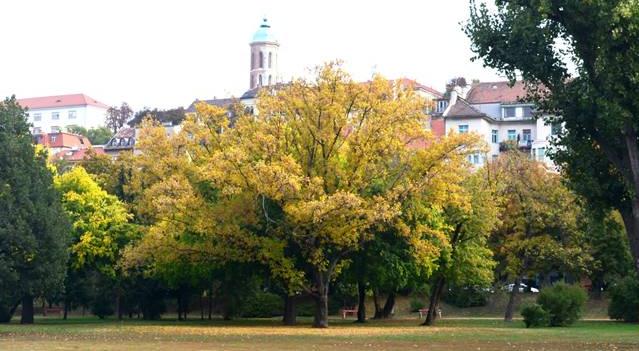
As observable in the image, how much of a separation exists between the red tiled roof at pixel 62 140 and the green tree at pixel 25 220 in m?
111

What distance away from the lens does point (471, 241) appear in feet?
201

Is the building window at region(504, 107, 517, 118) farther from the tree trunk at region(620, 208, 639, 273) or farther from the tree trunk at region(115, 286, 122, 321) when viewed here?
the tree trunk at region(620, 208, 639, 273)

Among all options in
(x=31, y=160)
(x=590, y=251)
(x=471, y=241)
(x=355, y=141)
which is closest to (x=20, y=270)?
(x=31, y=160)

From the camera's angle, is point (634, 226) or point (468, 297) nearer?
point (634, 226)

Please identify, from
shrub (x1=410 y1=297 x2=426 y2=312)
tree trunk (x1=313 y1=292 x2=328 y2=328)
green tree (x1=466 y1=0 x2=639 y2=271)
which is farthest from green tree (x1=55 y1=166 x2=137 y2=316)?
green tree (x1=466 y1=0 x2=639 y2=271)

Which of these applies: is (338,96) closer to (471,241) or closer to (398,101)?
(398,101)

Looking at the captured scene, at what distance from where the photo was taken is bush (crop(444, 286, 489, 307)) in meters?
79.9

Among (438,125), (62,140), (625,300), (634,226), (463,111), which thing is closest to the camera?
(634,226)

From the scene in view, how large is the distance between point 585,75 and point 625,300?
32168 mm

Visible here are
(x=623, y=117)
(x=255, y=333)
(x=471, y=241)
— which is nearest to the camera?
(x=623, y=117)

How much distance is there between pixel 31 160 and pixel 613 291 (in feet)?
122

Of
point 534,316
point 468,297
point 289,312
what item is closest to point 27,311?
point 289,312

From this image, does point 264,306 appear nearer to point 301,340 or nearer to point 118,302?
point 118,302

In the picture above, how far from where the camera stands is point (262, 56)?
647 ft
